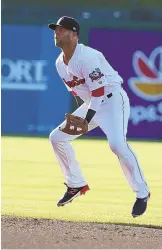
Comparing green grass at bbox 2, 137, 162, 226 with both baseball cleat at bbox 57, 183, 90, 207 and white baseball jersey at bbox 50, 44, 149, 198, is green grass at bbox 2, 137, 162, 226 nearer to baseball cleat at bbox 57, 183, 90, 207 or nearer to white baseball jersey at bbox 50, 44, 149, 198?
baseball cleat at bbox 57, 183, 90, 207

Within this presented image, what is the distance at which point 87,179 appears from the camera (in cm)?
1152

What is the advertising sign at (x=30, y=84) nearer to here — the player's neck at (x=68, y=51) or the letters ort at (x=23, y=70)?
the letters ort at (x=23, y=70)

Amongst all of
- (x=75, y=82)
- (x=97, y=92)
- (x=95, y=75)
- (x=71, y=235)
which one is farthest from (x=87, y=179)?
(x=71, y=235)

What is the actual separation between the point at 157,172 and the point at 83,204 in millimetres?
3784

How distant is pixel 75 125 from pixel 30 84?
11.3 m

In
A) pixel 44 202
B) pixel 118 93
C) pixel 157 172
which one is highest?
pixel 118 93

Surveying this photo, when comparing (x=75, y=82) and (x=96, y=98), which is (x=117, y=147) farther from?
(x=75, y=82)

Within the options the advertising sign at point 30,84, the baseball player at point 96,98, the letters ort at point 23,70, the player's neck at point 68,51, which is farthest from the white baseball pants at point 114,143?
the letters ort at point 23,70

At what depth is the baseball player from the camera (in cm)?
777

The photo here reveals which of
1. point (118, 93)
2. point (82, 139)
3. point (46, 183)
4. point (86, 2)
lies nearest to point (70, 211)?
point (118, 93)

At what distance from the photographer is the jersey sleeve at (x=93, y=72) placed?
773 cm

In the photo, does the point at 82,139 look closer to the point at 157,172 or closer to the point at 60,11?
the point at 60,11

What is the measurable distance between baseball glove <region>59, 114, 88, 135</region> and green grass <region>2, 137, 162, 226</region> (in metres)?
0.80

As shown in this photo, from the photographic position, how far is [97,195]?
9.78 m
